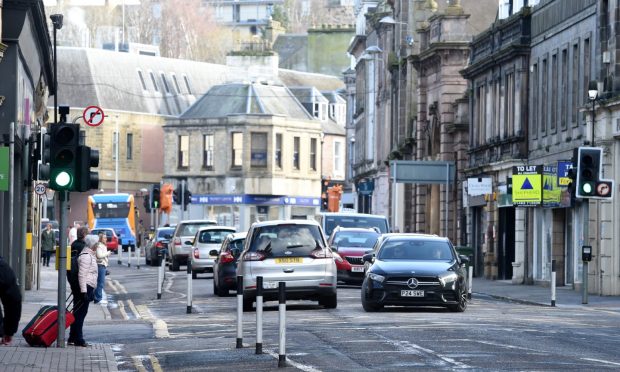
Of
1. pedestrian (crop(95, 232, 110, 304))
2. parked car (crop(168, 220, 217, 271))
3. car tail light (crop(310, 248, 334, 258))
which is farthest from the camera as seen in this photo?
parked car (crop(168, 220, 217, 271))

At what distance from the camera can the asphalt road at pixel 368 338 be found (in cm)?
1986

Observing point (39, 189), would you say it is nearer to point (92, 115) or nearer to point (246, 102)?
point (92, 115)

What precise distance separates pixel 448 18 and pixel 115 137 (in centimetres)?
5429

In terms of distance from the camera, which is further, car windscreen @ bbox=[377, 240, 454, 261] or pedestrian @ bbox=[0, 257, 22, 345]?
car windscreen @ bbox=[377, 240, 454, 261]

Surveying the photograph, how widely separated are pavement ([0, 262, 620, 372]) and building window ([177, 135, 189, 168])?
4985cm

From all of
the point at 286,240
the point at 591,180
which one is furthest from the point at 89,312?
the point at 591,180

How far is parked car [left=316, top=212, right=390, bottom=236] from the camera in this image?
181 ft

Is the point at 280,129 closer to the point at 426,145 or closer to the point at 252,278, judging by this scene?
the point at 426,145

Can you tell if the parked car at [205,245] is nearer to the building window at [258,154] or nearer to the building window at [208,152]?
the building window at [258,154]

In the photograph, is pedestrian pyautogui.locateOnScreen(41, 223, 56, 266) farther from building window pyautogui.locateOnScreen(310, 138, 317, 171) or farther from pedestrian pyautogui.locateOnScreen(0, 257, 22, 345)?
building window pyautogui.locateOnScreen(310, 138, 317, 171)

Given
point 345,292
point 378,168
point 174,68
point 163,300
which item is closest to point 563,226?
point 345,292

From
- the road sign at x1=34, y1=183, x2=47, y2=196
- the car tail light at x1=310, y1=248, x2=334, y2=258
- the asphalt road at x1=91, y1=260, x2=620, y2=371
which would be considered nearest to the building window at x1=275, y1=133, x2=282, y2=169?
the road sign at x1=34, y1=183, x2=47, y2=196

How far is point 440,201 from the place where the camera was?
235 ft

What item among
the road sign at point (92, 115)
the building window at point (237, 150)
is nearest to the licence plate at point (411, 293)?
the road sign at point (92, 115)
